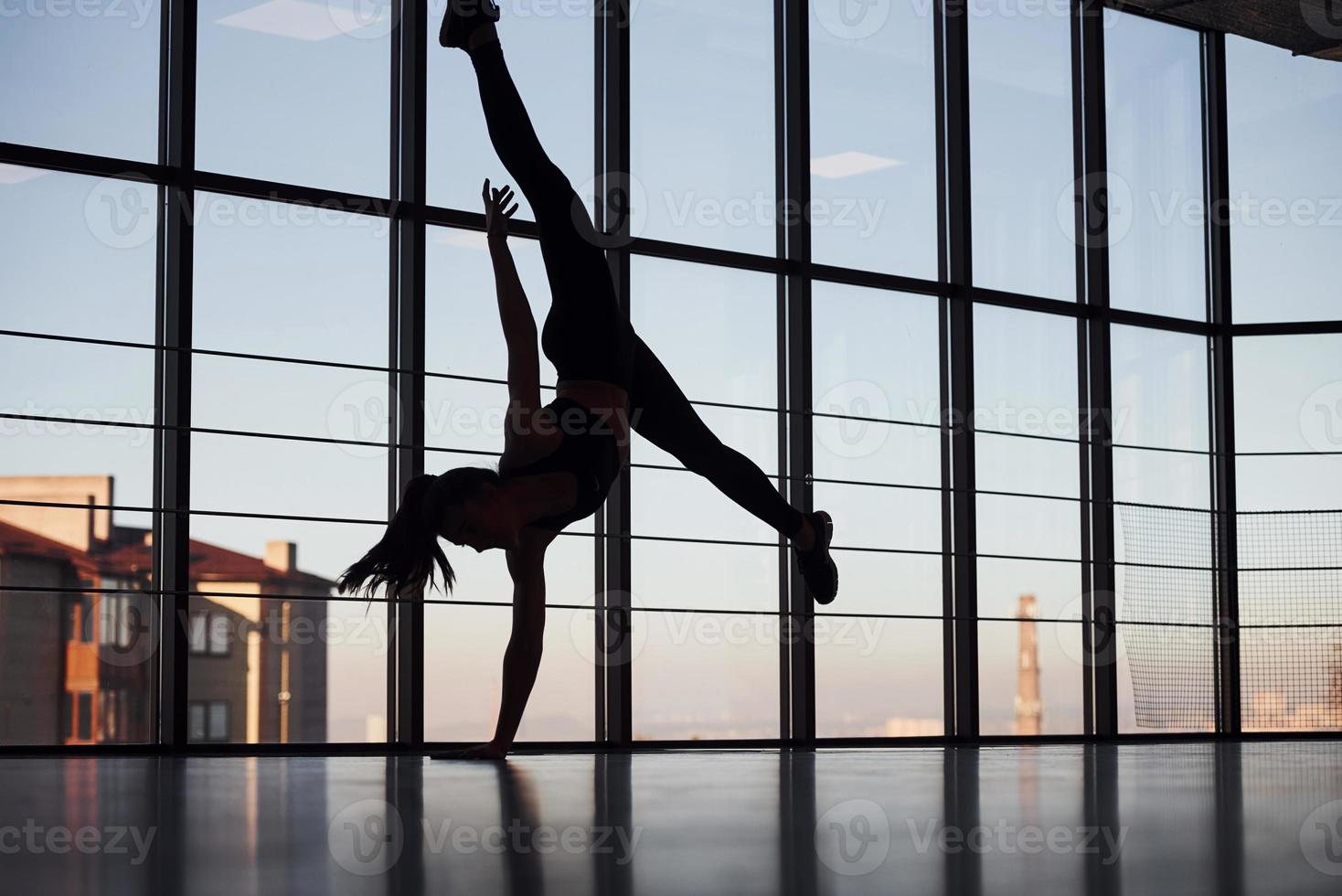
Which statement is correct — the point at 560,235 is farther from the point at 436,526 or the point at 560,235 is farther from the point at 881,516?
the point at 881,516

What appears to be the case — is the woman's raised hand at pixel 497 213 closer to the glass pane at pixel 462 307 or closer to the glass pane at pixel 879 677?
the glass pane at pixel 462 307

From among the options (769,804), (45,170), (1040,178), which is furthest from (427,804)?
(1040,178)

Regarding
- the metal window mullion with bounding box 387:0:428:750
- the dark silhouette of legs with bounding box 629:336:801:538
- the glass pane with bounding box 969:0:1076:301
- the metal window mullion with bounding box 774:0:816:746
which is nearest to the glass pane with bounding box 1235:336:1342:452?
the glass pane with bounding box 969:0:1076:301

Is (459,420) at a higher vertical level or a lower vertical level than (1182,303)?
lower

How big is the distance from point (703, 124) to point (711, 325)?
3.32 ft

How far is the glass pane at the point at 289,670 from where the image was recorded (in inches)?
222

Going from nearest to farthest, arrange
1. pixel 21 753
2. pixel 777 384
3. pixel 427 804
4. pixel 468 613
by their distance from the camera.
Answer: pixel 427 804, pixel 21 753, pixel 468 613, pixel 777 384

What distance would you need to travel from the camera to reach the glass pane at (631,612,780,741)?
6438 millimetres

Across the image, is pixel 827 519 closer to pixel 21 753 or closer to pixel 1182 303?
pixel 21 753

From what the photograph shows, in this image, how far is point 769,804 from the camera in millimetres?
1896

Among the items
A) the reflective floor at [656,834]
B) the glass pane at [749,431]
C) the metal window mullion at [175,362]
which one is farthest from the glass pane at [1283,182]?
the reflective floor at [656,834]

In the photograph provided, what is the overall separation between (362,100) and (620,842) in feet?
17.3

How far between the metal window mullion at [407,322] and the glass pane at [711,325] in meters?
1.08

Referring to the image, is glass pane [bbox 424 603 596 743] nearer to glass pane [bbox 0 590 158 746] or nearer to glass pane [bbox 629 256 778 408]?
glass pane [bbox 0 590 158 746]
